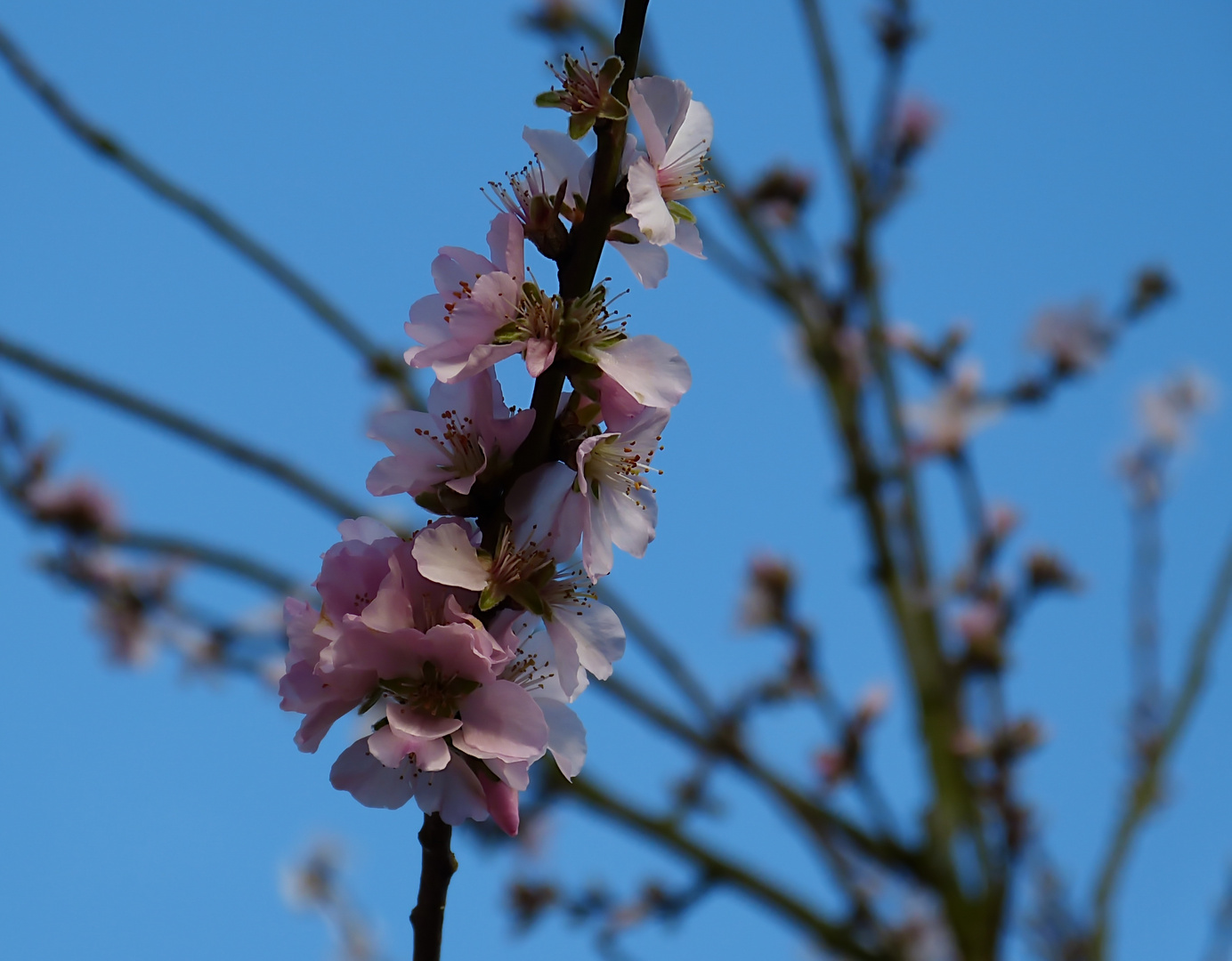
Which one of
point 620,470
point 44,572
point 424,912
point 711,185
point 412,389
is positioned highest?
point 412,389

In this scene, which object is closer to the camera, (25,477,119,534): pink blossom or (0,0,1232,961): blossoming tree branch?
(0,0,1232,961): blossoming tree branch

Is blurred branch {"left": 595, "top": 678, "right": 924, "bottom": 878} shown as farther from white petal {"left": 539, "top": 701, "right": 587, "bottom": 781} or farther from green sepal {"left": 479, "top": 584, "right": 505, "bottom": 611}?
green sepal {"left": 479, "top": 584, "right": 505, "bottom": 611}

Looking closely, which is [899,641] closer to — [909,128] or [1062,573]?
[1062,573]

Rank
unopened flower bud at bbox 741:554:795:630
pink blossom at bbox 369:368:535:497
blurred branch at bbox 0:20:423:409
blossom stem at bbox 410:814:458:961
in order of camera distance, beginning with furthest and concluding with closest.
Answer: unopened flower bud at bbox 741:554:795:630 → blurred branch at bbox 0:20:423:409 → pink blossom at bbox 369:368:535:497 → blossom stem at bbox 410:814:458:961

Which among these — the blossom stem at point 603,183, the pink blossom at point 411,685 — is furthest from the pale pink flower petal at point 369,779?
the blossom stem at point 603,183

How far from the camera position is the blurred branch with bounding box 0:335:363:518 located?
2.13m

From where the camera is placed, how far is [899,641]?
325 centimetres

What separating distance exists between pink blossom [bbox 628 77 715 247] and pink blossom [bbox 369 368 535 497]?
16 centimetres

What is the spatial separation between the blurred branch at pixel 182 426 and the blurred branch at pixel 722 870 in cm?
94

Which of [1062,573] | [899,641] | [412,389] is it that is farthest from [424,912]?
[1062,573]

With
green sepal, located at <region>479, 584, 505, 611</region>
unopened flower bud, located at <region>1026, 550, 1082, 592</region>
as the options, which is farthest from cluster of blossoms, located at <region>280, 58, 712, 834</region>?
unopened flower bud, located at <region>1026, 550, 1082, 592</region>

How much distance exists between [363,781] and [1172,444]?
4120 mm

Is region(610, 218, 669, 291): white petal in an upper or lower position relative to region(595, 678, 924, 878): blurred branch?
lower

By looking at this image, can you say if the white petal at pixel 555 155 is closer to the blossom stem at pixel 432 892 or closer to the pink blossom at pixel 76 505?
the blossom stem at pixel 432 892
